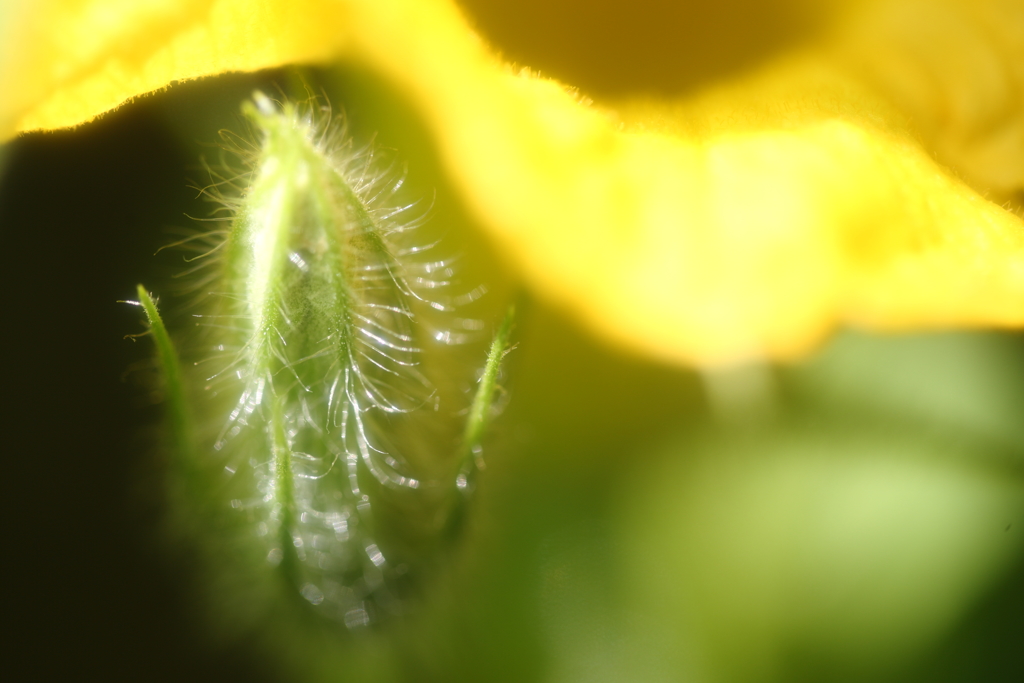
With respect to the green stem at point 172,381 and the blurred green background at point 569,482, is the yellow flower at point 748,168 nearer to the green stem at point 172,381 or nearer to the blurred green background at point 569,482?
the blurred green background at point 569,482

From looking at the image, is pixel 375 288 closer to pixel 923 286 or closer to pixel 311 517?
pixel 311 517

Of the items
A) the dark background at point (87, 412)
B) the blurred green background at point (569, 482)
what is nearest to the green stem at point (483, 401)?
the blurred green background at point (569, 482)

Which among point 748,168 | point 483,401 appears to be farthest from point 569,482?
point 748,168

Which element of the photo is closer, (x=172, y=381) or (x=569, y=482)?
(x=172, y=381)

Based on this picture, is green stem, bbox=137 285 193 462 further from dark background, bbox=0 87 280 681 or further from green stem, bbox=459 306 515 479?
green stem, bbox=459 306 515 479

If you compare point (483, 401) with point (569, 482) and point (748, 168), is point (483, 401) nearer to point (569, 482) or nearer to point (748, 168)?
point (569, 482)

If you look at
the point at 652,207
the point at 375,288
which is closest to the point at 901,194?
the point at 652,207
